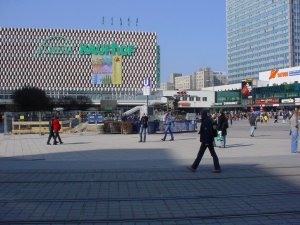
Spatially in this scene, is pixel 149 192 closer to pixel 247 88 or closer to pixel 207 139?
pixel 207 139

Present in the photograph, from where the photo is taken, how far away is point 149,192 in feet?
29.2

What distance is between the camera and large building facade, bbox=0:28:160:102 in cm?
13875

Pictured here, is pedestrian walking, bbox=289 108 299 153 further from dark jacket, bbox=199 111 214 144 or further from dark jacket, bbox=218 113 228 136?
dark jacket, bbox=199 111 214 144

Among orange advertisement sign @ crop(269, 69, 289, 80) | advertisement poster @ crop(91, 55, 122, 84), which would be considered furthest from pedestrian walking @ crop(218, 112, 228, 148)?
advertisement poster @ crop(91, 55, 122, 84)

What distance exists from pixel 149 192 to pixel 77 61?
459 feet

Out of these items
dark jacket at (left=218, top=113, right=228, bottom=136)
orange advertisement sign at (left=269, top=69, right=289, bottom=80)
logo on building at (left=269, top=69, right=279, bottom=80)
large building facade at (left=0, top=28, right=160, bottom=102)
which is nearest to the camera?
dark jacket at (left=218, top=113, right=228, bottom=136)

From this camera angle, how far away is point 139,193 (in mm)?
8828

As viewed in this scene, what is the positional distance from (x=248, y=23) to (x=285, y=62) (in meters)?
25.4

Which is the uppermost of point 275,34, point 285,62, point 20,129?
point 275,34

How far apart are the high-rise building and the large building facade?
34.6 metres

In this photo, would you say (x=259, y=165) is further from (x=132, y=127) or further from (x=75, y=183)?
(x=132, y=127)

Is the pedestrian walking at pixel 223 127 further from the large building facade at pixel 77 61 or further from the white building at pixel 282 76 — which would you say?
the large building facade at pixel 77 61

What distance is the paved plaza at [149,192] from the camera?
6871 millimetres

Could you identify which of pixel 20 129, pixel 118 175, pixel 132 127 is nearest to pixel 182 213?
pixel 118 175
